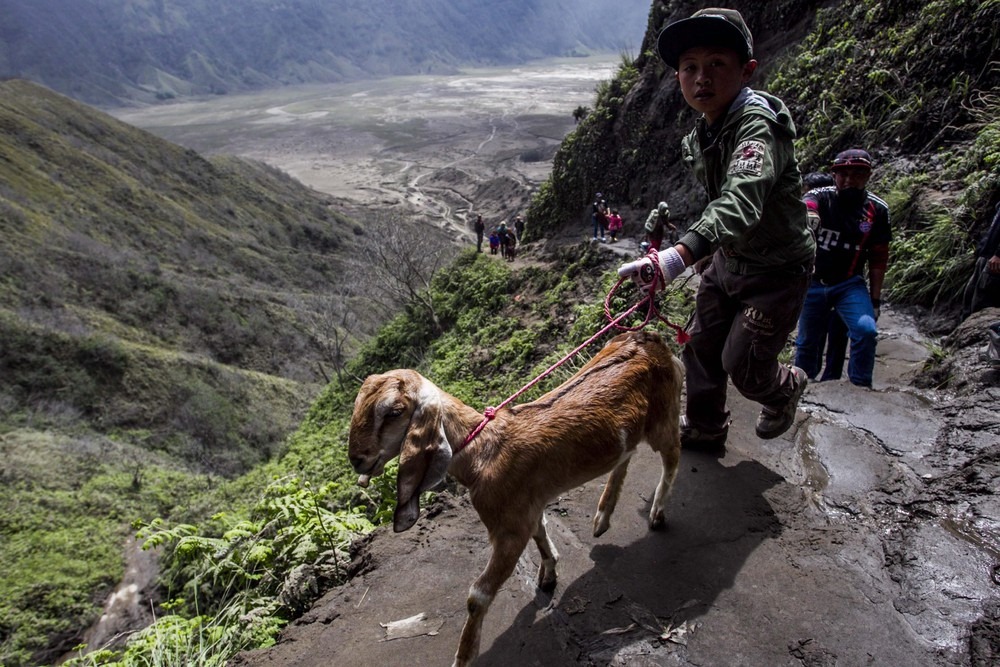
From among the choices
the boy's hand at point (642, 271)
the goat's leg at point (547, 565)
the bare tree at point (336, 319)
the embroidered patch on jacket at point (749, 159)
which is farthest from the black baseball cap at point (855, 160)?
the bare tree at point (336, 319)

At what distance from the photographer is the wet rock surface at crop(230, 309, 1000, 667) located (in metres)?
2.89

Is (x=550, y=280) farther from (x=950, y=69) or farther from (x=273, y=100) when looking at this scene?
(x=273, y=100)

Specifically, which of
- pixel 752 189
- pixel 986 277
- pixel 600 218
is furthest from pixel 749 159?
pixel 600 218

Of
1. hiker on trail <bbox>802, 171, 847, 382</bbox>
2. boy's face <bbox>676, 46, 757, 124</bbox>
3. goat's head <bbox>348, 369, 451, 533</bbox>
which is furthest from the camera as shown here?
hiker on trail <bbox>802, 171, 847, 382</bbox>

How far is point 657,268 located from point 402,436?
1460 mm

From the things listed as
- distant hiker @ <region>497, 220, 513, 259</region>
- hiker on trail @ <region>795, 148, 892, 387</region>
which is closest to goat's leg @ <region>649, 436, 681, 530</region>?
hiker on trail @ <region>795, 148, 892, 387</region>

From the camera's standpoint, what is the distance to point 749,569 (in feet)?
10.9

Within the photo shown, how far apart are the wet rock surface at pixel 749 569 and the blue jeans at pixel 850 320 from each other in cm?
71

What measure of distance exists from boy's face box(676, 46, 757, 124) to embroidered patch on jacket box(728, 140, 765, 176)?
354 mm

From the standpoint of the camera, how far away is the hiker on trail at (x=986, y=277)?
5484 mm

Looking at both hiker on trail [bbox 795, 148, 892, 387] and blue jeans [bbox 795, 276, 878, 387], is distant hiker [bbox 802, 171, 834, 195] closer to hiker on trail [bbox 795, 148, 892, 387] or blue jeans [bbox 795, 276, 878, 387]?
hiker on trail [bbox 795, 148, 892, 387]

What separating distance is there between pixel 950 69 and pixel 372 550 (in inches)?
456

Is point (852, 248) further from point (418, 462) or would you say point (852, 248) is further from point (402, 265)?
point (402, 265)

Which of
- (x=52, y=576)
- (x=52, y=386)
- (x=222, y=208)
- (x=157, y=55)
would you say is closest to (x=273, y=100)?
(x=157, y=55)
